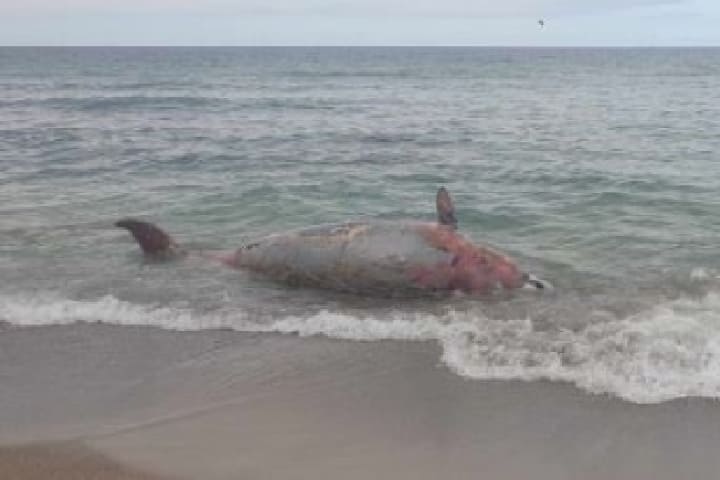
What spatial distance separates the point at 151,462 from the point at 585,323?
4.23 m

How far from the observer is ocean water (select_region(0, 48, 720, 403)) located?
7664 mm

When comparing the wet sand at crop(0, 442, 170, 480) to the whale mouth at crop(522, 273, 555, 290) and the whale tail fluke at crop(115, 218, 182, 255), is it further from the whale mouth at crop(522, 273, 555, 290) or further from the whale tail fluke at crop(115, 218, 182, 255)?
the whale tail fluke at crop(115, 218, 182, 255)

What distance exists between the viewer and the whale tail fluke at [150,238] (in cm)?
1100

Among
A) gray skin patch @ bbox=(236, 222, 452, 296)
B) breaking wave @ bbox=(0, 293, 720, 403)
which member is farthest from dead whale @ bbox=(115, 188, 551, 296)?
breaking wave @ bbox=(0, 293, 720, 403)

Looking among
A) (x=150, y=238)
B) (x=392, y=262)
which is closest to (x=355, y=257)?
(x=392, y=262)

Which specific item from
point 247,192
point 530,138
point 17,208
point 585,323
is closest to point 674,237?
point 585,323

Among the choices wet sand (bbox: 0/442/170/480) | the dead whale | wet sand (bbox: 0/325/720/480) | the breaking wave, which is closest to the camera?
wet sand (bbox: 0/442/170/480)

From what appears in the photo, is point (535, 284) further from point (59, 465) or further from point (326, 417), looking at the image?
point (59, 465)

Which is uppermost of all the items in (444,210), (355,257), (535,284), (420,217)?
(444,210)

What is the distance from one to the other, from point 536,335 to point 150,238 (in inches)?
210

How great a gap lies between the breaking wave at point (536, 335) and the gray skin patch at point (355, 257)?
865 millimetres

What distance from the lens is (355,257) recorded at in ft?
31.4

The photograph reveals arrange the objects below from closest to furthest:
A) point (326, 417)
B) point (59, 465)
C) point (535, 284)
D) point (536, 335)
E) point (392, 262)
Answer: point (59, 465) → point (326, 417) → point (536, 335) → point (535, 284) → point (392, 262)

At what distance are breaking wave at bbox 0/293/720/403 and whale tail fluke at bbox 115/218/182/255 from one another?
6.35ft
